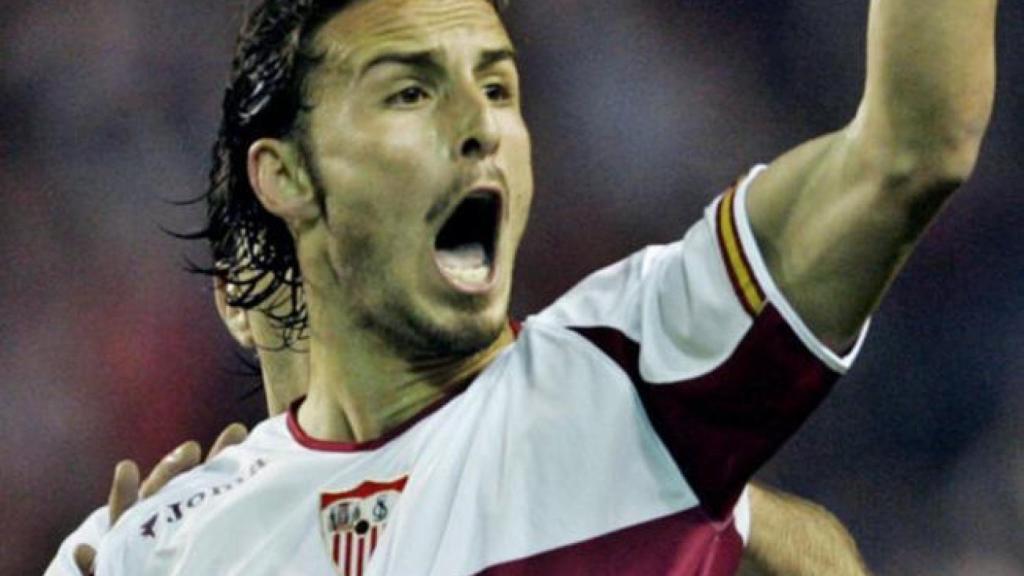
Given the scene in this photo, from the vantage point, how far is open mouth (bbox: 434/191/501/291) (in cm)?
243

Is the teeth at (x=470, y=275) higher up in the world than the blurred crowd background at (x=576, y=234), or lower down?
higher up

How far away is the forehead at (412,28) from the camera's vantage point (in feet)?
8.02

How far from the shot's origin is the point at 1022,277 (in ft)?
15.0

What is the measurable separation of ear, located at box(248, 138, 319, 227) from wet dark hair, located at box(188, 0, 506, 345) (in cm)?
2

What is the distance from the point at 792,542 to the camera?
2.88 meters

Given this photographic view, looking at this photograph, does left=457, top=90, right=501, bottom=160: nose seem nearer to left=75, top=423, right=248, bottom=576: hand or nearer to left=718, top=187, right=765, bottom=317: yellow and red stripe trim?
left=718, top=187, right=765, bottom=317: yellow and red stripe trim

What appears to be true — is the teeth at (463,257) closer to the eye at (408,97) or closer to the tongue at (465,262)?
the tongue at (465,262)

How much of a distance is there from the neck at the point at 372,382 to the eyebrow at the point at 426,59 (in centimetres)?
32

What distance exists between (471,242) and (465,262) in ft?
0.11

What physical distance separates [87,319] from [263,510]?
266cm

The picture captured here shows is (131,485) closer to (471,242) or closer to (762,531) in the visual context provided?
(471,242)

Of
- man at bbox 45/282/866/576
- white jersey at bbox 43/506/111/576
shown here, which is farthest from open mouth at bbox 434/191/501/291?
white jersey at bbox 43/506/111/576

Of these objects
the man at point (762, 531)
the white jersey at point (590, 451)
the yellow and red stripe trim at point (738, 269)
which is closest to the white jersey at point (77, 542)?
the man at point (762, 531)

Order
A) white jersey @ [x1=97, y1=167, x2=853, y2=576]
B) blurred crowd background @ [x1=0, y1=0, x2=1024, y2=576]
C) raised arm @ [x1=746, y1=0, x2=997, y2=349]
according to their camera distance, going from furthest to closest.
A: blurred crowd background @ [x1=0, y1=0, x2=1024, y2=576] → white jersey @ [x1=97, y1=167, x2=853, y2=576] → raised arm @ [x1=746, y1=0, x2=997, y2=349]
